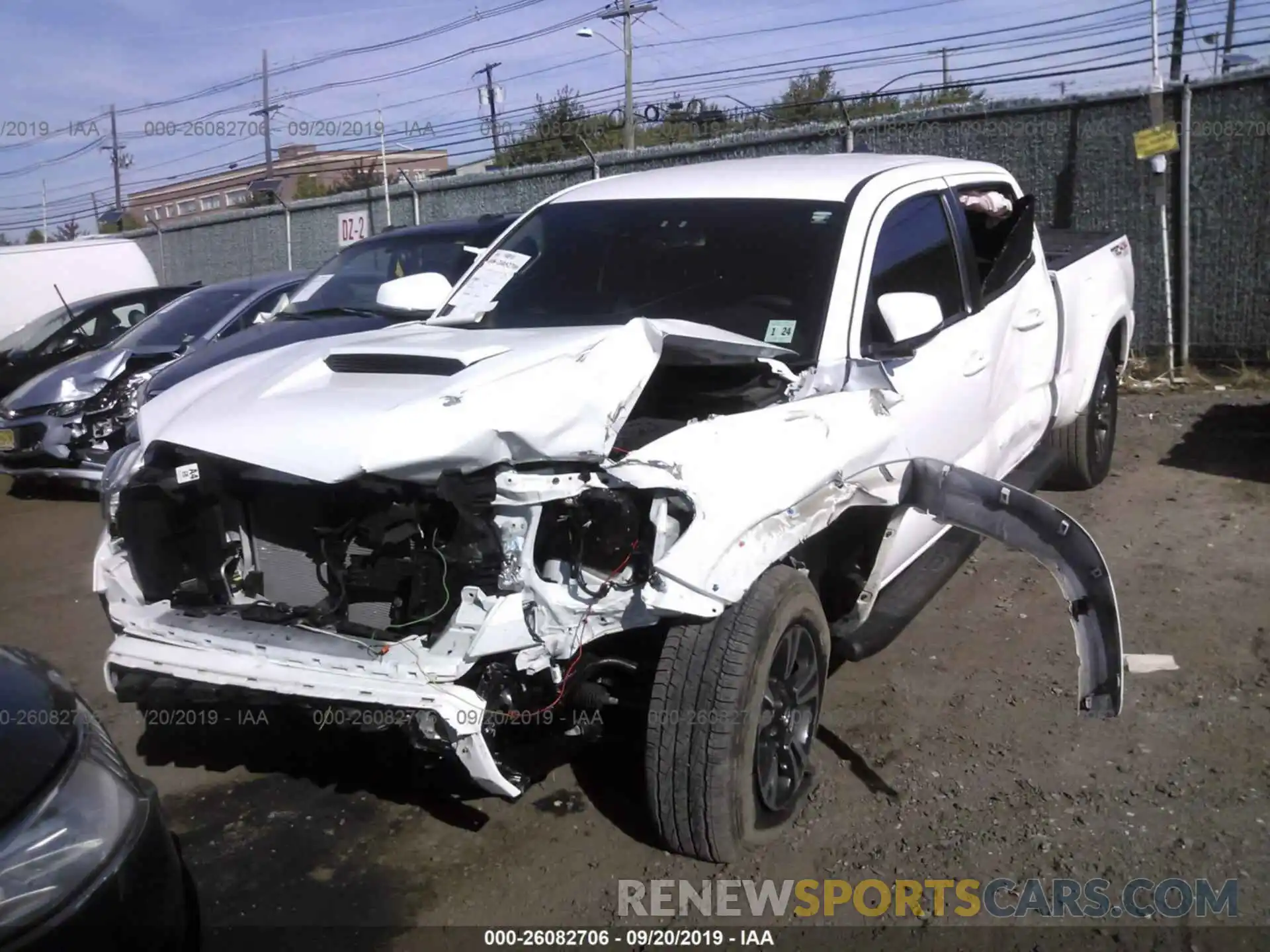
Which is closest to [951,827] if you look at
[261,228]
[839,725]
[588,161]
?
[839,725]

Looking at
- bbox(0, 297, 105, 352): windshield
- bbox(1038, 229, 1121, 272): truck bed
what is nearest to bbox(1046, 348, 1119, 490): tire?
bbox(1038, 229, 1121, 272): truck bed

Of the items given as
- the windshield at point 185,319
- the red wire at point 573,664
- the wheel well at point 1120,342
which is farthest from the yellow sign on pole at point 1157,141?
the red wire at point 573,664

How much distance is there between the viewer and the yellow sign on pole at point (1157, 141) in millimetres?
→ 8914

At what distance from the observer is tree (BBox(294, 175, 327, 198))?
41.4 m

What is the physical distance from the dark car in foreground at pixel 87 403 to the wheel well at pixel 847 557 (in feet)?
18.9

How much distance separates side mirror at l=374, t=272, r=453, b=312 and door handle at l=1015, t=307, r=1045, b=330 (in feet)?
8.49

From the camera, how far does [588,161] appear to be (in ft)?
42.4

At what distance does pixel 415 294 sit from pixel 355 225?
39.0 ft

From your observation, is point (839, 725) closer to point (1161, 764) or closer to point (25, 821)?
point (1161, 764)

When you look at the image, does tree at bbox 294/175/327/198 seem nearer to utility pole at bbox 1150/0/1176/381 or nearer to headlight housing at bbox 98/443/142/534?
utility pole at bbox 1150/0/1176/381

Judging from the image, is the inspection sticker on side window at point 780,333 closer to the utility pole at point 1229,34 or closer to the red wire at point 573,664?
the red wire at point 573,664

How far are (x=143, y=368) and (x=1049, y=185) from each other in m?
7.91

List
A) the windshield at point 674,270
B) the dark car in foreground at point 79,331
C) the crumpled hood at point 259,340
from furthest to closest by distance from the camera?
the dark car in foreground at point 79,331 → the crumpled hood at point 259,340 → the windshield at point 674,270

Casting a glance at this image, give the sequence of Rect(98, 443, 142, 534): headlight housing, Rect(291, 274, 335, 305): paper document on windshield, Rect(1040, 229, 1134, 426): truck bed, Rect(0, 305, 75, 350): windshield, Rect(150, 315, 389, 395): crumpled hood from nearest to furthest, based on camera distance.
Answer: Rect(98, 443, 142, 534): headlight housing
Rect(1040, 229, 1134, 426): truck bed
Rect(150, 315, 389, 395): crumpled hood
Rect(291, 274, 335, 305): paper document on windshield
Rect(0, 305, 75, 350): windshield
